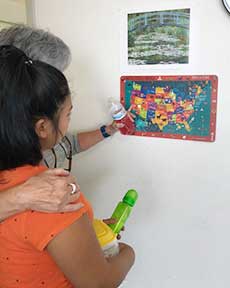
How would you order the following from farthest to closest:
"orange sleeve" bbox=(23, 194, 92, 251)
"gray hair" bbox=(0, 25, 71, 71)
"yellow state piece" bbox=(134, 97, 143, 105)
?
"yellow state piece" bbox=(134, 97, 143, 105) < "gray hair" bbox=(0, 25, 71, 71) < "orange sleeve" bbox=(23, 194, 92, 251)

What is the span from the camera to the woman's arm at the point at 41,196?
72 cm

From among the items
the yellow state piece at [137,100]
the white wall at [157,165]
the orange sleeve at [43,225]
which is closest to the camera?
the orange sleeve at [43,225]

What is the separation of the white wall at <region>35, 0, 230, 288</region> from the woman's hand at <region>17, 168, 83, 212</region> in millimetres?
602

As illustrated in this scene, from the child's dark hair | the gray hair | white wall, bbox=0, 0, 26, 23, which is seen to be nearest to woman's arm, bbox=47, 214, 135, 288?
the child's dark hair

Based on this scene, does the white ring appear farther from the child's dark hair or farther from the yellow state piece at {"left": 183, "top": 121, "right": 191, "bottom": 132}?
the yellow state piece at {"left": 183, "top": 121, "right": 191, "bottom": 132}

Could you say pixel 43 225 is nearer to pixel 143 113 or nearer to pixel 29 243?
pixel 29 243

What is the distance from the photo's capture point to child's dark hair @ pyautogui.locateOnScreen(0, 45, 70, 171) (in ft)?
2.31

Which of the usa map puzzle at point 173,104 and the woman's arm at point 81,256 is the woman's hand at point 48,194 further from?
the usa map puzzle at point 173,104

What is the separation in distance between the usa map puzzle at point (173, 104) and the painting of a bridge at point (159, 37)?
7 centimetres

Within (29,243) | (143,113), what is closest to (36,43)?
(143,113)

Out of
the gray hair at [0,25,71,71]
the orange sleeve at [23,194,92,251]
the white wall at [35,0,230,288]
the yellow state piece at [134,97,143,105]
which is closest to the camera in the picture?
the orange sleeve at [23,194,92,251]

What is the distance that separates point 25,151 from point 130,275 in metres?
0.93

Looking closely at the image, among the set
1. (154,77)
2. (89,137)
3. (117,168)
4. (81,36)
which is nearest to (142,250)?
(117,168)

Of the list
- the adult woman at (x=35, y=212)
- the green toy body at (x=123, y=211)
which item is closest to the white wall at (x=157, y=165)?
the green toy body at (x=123, y=211)
